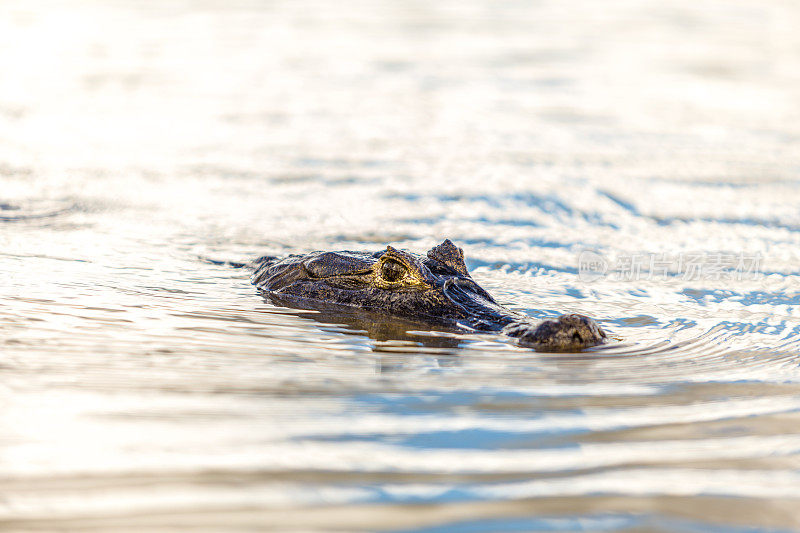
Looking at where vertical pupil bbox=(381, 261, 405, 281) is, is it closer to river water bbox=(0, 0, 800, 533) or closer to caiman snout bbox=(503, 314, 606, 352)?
river water bbox=(0, 0, 800, 533)

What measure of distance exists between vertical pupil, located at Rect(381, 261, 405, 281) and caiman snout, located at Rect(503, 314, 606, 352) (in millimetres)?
1207

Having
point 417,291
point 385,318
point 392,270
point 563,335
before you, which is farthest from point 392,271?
point 563,335

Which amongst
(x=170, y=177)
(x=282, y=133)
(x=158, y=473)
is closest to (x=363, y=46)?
(x=282, y=133)

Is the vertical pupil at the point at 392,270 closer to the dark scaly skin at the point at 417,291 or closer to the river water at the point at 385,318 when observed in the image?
the dark scaly skin at the point at 417,291

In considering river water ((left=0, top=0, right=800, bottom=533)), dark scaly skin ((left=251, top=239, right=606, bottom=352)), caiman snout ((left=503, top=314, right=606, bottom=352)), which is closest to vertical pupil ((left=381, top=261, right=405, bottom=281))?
dark scaly skin ((left=251, top=239, right=606, bottom=352))

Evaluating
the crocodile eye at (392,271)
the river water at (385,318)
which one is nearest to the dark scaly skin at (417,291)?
the crocodile eye at (392,271)

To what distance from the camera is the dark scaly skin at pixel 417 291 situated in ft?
16.9

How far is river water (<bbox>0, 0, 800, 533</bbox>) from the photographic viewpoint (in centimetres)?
325

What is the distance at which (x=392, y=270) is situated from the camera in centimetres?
616

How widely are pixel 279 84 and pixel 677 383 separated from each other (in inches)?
543

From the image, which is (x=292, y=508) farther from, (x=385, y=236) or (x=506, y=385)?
(x=385, y=236)

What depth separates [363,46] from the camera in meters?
21.2

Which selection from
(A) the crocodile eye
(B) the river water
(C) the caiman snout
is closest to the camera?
(B) the river water

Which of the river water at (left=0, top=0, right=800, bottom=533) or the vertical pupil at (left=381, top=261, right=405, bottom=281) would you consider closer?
the river water at (left=0, top=0, right=800, bottom=533)
